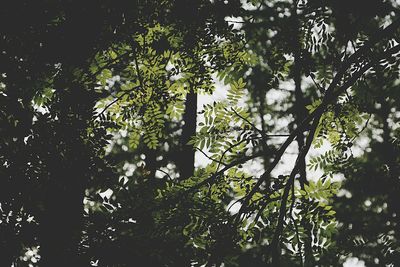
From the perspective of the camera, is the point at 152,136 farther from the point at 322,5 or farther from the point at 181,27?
the point at 322,5

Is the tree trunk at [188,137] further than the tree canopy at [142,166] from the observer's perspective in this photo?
Yes

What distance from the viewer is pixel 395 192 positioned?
327 cm

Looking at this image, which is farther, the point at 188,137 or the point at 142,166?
the point at 188,137

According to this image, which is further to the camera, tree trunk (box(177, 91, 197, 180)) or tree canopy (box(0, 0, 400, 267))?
tree trunk (box(177, 91, 197, 180))

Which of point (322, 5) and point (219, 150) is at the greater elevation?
point (322, 5)

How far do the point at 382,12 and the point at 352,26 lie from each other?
0.38 m

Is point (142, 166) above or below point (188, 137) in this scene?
below


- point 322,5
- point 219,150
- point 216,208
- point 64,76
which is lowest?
point 216,208

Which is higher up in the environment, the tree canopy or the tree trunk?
the tree trunk

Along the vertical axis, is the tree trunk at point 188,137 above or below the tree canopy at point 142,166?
above

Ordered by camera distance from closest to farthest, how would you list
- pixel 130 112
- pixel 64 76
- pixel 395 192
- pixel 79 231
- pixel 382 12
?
pixel 382 12
pixel 79 231
pixel 64 76
pixel 395 192
pixel 130 112

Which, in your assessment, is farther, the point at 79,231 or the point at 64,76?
the point at 64,76

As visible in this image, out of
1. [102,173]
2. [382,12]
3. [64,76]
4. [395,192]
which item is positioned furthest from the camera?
[395,192]

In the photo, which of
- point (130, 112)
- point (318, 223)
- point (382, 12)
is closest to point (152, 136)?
point (130, 112)
